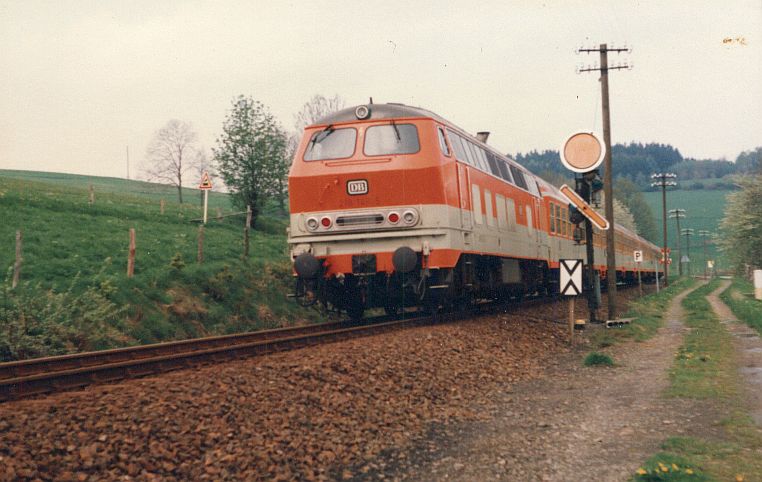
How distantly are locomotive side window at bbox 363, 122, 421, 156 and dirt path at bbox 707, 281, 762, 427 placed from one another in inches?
253

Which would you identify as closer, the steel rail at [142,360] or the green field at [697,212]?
the steel rail at [142,360]

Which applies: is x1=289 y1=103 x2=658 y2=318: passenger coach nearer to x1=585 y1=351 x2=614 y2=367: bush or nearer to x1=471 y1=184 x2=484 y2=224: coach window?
x1=471 y1=184 x2=484 y2=224: coach window

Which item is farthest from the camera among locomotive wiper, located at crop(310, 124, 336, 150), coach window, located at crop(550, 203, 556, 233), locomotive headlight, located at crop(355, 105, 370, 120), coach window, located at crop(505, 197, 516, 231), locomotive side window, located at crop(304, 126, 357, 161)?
coach window, located at crop(550, 203, 556, 233)

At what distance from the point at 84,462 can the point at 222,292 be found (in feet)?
41.5

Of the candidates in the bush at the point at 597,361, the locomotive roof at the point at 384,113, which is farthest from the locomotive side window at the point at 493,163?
the bush at the point at 597,361

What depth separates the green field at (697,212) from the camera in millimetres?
150163

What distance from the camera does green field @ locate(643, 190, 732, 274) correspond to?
150 meters

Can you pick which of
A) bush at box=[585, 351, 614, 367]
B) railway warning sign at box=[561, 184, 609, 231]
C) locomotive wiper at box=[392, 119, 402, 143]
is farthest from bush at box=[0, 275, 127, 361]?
railway warning sign at box=[561, 184, 609, 231]

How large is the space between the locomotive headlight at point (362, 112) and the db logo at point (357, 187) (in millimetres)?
1324

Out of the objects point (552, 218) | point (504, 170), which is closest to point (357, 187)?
point (504, 170)

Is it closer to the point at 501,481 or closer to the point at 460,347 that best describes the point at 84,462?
the point at 501,481

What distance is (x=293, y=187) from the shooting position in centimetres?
1371

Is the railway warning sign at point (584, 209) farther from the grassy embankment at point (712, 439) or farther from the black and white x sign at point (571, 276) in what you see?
the grassy embankment at point (712, 439)

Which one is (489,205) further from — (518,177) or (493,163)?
(518,177)
